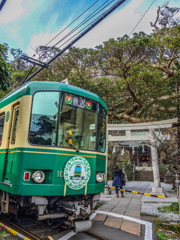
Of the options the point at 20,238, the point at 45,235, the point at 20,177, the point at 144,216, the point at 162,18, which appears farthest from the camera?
the point at 162,18

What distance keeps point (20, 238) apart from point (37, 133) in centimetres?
220

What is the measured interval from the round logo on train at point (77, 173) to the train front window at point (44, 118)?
62 cm

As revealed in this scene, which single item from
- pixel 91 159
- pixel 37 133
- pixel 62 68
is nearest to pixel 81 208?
pixel 91 159

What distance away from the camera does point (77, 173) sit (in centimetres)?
430

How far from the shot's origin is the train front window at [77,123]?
4367 millimetres

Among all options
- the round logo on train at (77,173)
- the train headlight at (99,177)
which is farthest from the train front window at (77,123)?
the train headlight at (99,177)

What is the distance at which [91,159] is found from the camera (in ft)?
15.2

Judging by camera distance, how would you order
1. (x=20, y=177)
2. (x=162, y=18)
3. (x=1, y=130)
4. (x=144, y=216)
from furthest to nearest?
(x=162, y=18) < (x=144, y=216) < (x=1, y=130) < (x=20, y=177)

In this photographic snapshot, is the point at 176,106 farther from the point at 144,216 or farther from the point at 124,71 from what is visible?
the point at 144,216

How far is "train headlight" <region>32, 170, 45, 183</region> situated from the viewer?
383 cm

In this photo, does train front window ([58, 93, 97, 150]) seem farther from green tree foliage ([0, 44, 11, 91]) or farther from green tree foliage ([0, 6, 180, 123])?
green tree foliage ([0, 6, 180, 123])

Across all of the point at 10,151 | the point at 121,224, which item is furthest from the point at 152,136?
the point at 10,151

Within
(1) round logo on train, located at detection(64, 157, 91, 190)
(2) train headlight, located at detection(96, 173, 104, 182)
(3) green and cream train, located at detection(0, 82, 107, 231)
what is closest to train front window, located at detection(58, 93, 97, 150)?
(3) green and cream train, located at detection(0, 82, 107, 231)

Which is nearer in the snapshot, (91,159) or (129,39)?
(91,159)
